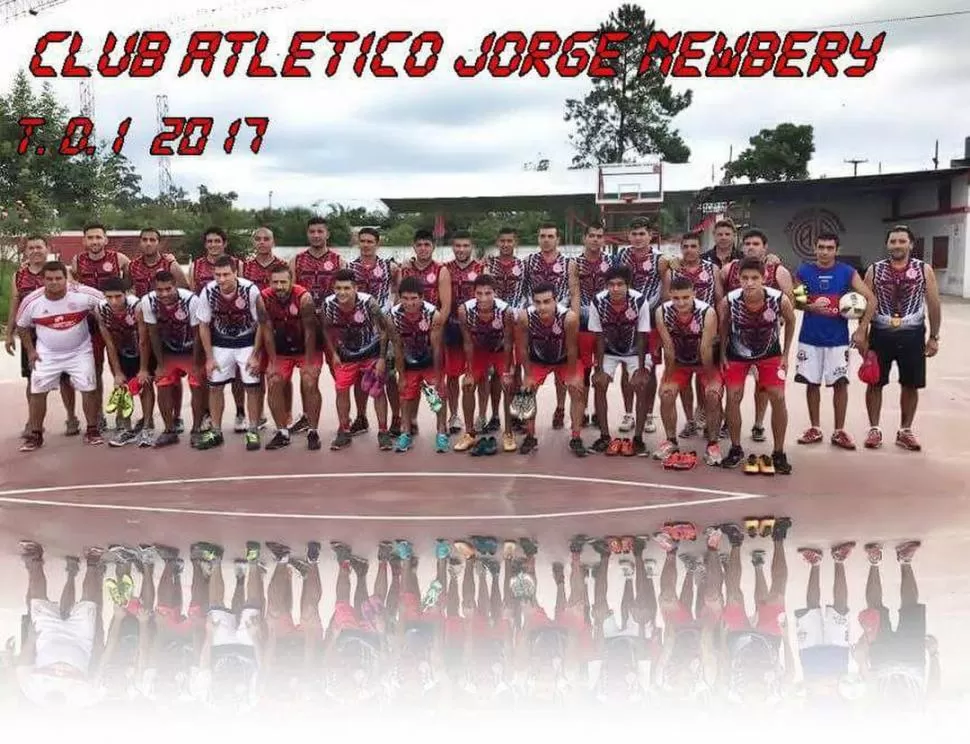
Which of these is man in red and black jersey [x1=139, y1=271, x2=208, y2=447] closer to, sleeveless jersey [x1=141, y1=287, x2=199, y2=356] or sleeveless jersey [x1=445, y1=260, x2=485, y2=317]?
sleeveless jersey [x1=141, y1=287, x2=199, y2=356]

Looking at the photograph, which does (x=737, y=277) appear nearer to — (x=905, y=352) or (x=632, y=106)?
(x=905, y=352)

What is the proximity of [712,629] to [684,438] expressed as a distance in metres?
3.98

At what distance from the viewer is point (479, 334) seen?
8.02 m

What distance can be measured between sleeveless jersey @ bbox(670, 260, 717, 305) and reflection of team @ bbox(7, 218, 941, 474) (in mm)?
16

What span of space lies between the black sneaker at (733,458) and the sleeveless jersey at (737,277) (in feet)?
4.62

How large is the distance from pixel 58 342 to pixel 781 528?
6.33 m

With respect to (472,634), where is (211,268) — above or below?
above

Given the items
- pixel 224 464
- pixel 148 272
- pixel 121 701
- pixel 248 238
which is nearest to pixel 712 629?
pixel 121 701

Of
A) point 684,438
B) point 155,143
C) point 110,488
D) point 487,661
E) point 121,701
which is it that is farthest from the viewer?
point 155,143

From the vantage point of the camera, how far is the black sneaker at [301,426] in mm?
8643

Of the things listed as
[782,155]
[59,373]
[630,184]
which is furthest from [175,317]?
[782,155]

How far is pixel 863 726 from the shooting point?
11.4 feet

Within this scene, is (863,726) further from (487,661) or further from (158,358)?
(158,358)

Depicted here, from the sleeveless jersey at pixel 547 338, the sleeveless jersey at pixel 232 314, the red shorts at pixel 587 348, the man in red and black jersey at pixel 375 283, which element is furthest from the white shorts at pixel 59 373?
the red shorts at pixel 587 348
